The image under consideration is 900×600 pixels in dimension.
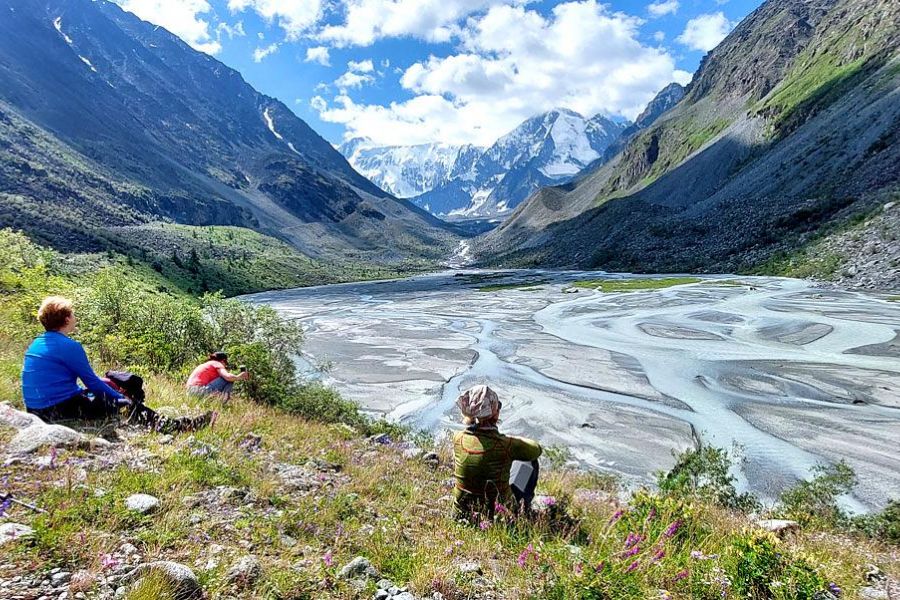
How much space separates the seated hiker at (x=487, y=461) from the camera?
6.48 meters

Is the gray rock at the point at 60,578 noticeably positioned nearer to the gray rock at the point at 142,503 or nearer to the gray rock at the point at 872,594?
the gray rock at the point at 142,503

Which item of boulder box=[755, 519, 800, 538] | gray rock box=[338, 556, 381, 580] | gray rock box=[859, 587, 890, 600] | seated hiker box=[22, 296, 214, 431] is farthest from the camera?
boulder box=[755, 519, 800, 538]

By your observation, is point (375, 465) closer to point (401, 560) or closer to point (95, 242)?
point (401, 560)

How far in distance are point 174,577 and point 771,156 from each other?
136m

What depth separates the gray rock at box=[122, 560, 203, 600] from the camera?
3809 millimetres

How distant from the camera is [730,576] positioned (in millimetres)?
4930

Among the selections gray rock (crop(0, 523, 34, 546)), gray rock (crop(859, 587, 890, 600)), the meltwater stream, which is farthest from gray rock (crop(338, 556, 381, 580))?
the meltwater stream

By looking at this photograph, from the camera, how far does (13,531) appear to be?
4066 mm

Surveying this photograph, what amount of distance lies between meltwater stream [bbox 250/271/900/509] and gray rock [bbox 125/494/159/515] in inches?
550

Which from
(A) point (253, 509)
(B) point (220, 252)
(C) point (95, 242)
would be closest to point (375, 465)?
(A) point (253, 509)

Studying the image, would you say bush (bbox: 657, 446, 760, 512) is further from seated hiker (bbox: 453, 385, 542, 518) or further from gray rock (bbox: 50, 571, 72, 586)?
gray rock (bbox: 50, 571, 72, 586)

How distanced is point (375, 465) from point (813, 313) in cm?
4563

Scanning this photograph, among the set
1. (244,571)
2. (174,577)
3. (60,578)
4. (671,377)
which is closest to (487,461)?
(244,571)

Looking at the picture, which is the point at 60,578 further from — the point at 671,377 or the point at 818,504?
the point at 671,377
